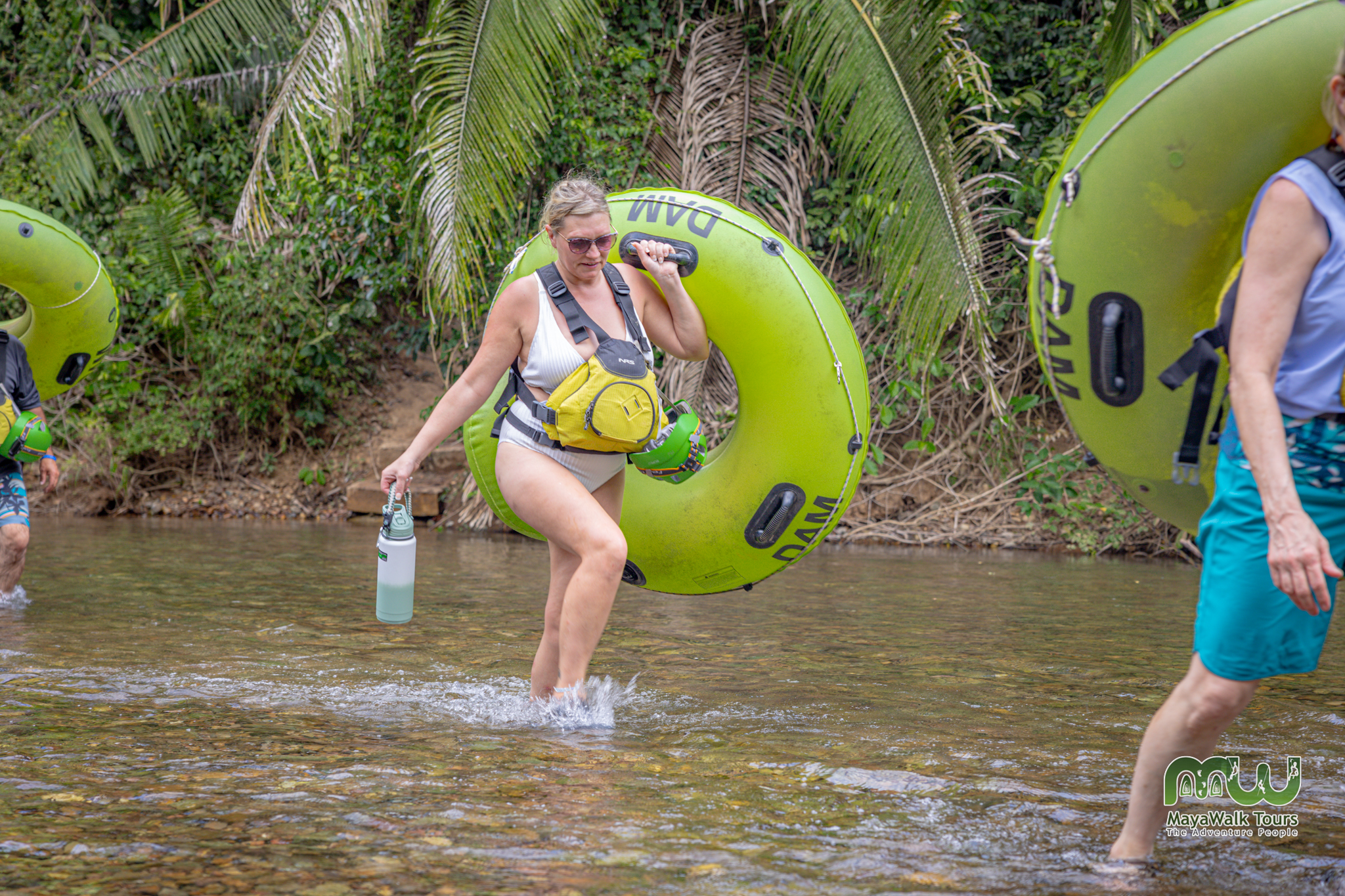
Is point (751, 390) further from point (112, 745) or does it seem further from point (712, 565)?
point (112, 745)

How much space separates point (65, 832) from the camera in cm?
229

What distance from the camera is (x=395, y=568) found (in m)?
3.58

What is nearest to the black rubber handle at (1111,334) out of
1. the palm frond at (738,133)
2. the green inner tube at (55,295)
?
the green inner tube at (55,295)

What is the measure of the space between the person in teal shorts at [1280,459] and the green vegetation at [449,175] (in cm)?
568

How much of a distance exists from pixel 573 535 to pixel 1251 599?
1.76m

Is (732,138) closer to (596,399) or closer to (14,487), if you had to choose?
(14,487)

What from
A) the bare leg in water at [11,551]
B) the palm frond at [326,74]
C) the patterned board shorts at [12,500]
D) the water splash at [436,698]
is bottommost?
the water splash at [436,698]

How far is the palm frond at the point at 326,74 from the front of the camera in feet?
27.6

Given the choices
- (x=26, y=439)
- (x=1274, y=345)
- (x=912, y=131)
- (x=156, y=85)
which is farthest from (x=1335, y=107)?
(x=156, y=85)

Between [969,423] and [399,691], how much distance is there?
698 cm

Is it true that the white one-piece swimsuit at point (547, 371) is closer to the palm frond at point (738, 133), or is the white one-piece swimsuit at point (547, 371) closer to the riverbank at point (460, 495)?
the riverbank at point (460, 495)

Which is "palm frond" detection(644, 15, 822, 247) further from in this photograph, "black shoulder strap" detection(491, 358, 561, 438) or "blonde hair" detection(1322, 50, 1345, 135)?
"blonde hair" detection(1322, 50, 1345, 135)

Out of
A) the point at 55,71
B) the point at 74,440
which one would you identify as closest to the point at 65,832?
the point at 74,440

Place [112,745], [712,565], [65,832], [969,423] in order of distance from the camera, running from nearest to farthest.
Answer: [65,832] → [112,745] → [712,565] → [969,423]
